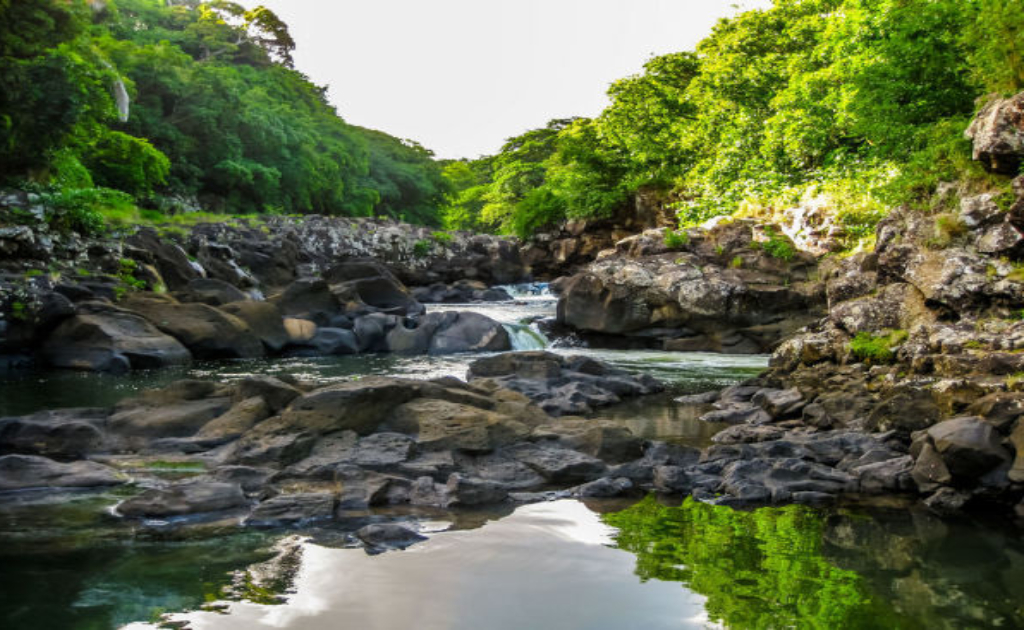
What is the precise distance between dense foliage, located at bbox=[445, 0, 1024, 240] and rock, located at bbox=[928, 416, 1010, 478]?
713 cm

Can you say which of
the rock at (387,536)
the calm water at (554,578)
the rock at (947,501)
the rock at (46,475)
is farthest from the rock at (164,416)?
the rock at (947,501)

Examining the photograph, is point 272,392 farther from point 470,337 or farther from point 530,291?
point 530,291

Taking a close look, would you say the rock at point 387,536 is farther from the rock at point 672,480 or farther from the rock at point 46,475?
the rock at point 46,475

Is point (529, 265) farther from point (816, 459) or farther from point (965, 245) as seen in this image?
point (816, 459)

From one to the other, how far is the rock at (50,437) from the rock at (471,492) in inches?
173

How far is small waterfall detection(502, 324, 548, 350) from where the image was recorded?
22641mm

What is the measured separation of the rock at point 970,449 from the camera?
6910 mm

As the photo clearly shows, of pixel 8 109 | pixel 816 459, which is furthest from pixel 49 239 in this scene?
pixel 816 459

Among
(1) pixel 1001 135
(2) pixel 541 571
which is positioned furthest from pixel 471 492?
(1) pixel 1001 135

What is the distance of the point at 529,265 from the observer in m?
40.8

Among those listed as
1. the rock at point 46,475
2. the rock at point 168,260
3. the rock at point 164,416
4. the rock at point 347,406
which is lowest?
the rock at point 46,475

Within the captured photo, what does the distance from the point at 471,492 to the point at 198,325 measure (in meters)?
13.7

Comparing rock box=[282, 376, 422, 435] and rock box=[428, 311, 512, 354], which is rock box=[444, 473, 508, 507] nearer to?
rock box=[282, 376, 422, 435]

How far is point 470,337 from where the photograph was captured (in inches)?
853
